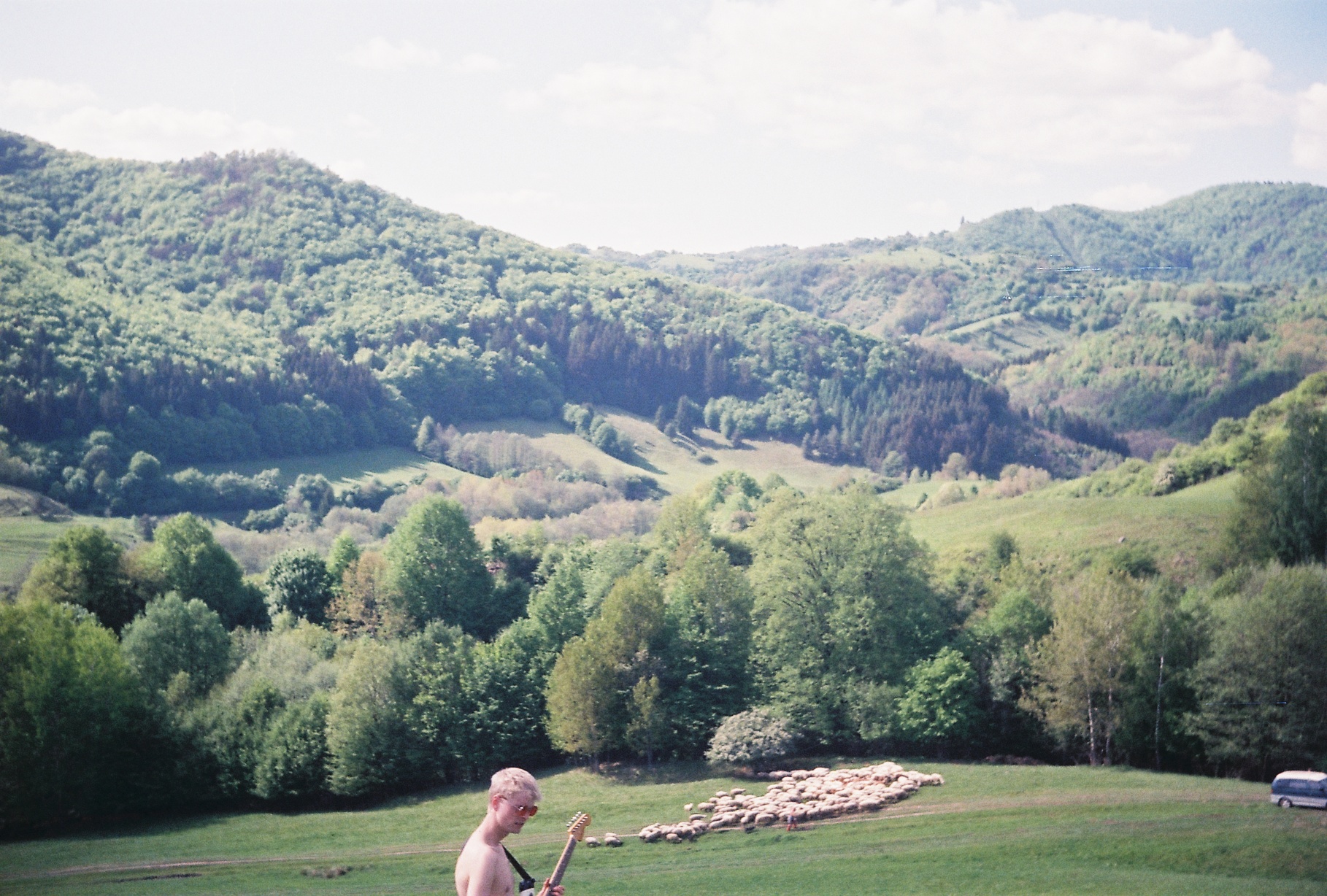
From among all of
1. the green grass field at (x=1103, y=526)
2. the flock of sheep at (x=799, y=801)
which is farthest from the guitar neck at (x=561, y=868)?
the green grass field at (x=1103, y=526)

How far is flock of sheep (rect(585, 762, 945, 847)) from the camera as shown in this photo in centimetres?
5581

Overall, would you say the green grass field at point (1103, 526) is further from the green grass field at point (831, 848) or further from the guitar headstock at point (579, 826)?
the guitar headstock at point (579, 826)

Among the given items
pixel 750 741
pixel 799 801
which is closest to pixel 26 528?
pixel 750 741

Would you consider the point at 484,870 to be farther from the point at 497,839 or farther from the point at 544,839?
the point at 544,839

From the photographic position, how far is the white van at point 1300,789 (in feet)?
163

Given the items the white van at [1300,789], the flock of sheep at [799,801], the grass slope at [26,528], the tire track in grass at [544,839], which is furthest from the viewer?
the grass slope at [26,528]

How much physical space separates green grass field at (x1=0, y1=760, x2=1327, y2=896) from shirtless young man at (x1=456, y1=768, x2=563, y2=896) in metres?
38.8

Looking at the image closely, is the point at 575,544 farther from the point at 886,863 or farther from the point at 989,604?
the point at 886,863

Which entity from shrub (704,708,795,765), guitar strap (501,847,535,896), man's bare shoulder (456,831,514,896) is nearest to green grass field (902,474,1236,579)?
shrub (704,708,795,765)

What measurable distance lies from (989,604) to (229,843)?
53429mm

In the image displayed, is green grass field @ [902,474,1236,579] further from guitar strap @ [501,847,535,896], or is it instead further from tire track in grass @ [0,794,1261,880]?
guitar strap @ [501,847,535,896]

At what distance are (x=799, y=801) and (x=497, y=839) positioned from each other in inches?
2042

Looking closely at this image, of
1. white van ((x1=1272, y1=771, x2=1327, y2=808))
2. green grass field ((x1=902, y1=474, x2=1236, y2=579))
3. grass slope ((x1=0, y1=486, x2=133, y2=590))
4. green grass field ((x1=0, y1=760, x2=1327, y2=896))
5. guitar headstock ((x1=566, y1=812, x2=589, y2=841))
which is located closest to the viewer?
guitar headstock ((x1=566, y1=812, x2=589, y2=841))

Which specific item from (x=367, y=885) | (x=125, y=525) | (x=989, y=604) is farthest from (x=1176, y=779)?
(x=125, y=525)
